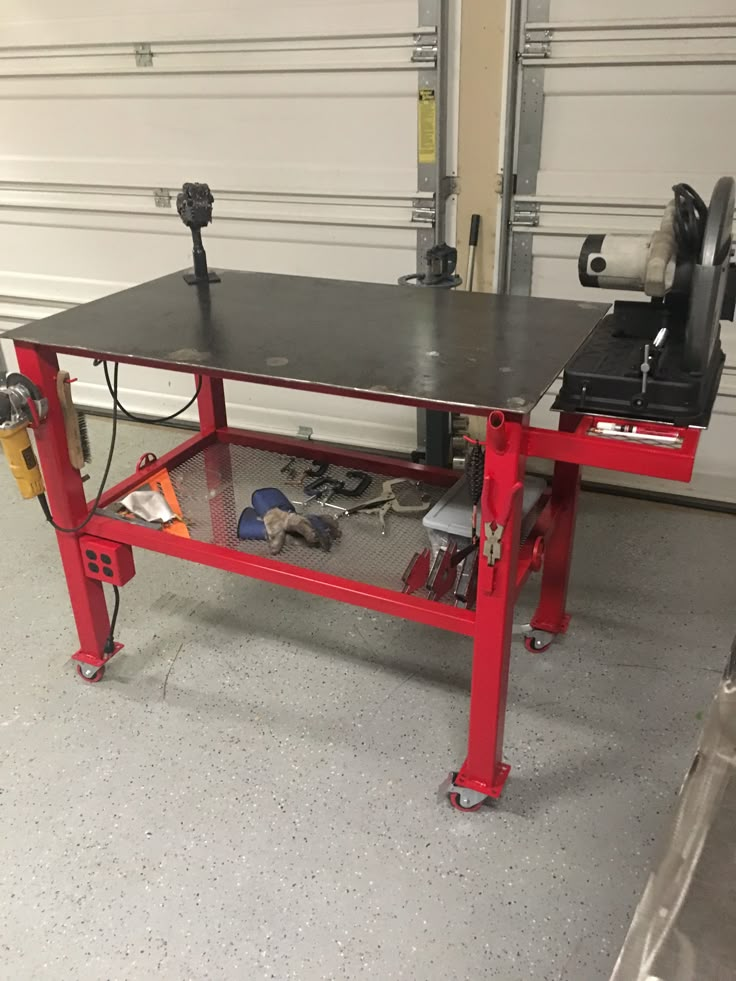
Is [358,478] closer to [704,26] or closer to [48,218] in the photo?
[704,26]

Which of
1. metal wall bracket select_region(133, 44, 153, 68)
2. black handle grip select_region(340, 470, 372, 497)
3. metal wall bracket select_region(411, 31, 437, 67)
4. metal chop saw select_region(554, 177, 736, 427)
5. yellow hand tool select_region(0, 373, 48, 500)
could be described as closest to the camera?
metal chop saw select_region(554, 177, 736, 427)

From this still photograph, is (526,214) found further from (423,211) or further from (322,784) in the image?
(322,784)

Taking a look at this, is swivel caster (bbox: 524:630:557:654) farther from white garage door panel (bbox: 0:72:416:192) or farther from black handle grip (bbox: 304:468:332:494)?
white garage door panel (bbox: 0:72:416:192)

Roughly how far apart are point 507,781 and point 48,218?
3097 millimetres

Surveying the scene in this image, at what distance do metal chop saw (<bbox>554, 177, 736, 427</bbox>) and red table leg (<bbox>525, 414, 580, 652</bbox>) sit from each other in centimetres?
42

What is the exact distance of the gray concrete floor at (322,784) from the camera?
1.35 metres

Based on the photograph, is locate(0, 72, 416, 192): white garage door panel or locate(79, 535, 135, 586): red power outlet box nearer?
locate(79, 535, 135, 586): red power outlet box

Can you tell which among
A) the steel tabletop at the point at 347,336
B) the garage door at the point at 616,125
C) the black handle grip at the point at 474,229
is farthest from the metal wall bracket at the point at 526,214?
the steel tabletop at the point at 347,336

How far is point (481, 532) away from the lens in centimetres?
135

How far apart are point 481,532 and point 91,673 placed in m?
1.15

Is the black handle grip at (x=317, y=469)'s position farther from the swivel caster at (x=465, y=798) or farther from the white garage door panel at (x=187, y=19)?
the white garage door panel at (x=187, y=19)

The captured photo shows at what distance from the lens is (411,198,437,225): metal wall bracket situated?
275cm

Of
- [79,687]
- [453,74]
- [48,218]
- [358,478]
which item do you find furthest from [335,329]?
[48,218]

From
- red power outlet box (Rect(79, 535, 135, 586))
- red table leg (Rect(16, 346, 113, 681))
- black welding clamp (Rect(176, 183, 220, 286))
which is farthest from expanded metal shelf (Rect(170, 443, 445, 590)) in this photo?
black welding clamp (Rect(176, 183, 220, 286))
